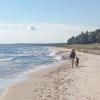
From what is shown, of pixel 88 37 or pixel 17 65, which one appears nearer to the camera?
pixel 17 65

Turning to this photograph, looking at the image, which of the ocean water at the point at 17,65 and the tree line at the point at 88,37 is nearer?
the ocean water at the point at 17,65

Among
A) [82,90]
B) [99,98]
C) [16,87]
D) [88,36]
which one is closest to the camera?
[99,98]

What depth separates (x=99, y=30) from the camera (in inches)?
6545

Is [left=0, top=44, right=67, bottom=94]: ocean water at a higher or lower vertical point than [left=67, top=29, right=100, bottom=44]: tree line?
lower

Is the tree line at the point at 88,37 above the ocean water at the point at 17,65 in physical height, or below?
above

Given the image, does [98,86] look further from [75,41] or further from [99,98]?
[75,41]

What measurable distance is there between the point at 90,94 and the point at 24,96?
347 centimetres

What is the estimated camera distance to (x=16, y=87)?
62.6 feet

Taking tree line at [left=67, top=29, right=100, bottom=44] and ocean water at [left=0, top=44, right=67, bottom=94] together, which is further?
tree line at [left=67, top=29, right=100, bottom=44]

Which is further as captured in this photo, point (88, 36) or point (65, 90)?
point (88, 36)

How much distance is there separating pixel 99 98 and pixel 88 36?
151m

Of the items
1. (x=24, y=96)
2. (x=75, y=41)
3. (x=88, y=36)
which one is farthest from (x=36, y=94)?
(x=75, y=41)

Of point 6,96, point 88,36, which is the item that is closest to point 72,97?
point 6,96

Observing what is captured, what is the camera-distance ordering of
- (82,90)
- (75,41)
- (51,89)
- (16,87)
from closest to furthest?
(82,90)
(51,89)
(16,87)
(75,41)
